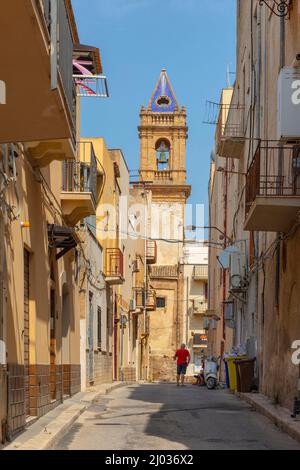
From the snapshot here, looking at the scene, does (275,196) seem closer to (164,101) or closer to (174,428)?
(174,428)

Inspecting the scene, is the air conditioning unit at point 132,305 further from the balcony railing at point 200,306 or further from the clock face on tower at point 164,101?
the clock face on tower at point 164,101

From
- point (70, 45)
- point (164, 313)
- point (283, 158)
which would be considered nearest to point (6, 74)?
point (70, 45)

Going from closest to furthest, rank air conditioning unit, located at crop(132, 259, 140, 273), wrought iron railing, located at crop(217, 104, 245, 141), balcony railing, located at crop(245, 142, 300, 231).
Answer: balcony railing, located at crop(245, 142, 300, 231) < wrought iron railing, located at crop(217, 104, 245, 141) < air conditioning unit, located at crop(132, 259, 140, 273)

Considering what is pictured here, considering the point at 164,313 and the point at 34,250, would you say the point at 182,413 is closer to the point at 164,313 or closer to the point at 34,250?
the point at 34,250

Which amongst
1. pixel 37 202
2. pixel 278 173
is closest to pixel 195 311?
pixel 278 173

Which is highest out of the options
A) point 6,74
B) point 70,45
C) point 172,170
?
point 172,170

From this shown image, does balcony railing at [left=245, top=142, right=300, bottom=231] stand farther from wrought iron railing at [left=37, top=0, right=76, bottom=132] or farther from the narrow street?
wrought iron railing at [left=37, top=0, right=76, bottom=132]

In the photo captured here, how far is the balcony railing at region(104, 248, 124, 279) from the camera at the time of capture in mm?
32125

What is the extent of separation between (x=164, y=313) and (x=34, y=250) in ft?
178

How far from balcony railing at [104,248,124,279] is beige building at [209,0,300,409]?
428cm

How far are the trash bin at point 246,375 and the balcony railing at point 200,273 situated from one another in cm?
4794

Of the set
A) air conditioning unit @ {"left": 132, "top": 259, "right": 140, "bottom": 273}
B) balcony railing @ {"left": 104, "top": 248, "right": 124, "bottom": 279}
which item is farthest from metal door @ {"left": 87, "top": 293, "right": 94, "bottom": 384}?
air conditioning unit @ {"left": 132, "top": 259, "right": 140, "bottom": 273}

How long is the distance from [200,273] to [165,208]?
582cm
